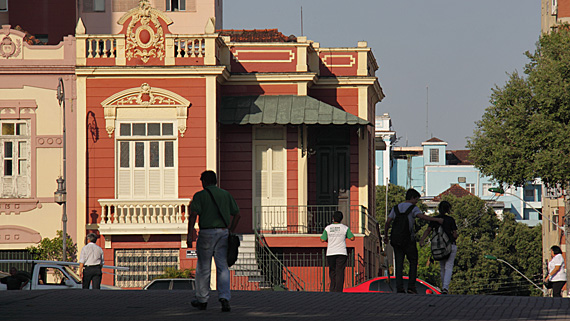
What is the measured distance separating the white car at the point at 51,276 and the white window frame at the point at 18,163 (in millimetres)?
7220

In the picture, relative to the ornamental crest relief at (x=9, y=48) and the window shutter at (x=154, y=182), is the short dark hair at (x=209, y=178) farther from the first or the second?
the ornamental crest relief at (x=9, y=48)

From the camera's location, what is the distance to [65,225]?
3011 centimetres

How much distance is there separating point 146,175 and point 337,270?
10.6 meters

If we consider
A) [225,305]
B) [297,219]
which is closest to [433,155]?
[297,219]

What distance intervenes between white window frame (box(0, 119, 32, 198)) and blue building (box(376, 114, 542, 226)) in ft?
304

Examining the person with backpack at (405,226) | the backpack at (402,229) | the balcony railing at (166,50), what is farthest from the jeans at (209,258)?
the balcony railing at (166,50)

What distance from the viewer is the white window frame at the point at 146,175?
3070 centimetres

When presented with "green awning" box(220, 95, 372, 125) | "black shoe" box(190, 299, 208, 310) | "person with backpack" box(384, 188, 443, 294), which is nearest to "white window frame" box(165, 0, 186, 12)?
"green awning" box(220, 95, 372, 125)

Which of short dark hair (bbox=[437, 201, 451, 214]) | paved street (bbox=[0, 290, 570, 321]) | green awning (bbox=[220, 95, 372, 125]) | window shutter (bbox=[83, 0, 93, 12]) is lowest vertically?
paved street (bbox=[0, 290, 570, 321])

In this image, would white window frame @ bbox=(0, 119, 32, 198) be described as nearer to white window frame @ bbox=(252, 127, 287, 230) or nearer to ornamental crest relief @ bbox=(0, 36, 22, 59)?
ornamental crest relief @ bbox=(0, 36, 22, 59)

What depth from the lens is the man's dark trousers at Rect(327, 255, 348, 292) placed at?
70.4ft

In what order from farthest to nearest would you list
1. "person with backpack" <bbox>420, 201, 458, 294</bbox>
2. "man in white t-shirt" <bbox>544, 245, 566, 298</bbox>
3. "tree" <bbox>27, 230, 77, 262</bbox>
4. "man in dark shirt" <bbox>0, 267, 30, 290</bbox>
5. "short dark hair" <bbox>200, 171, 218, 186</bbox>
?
"tree" <bbox>27, 230, 77, 262</bbox> → "man in white t-shirt" <bbox>544, 245, 566, 298</bbox> → "man in dark shirt" <bbox>0, 267, 30, 290</bbox> → "person with backpack" <bbox>420, 201, 458, 294</bbox> → "short dark hair" <bbox>200, 171, 218, 186</bbox>

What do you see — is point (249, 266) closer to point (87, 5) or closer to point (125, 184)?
point (125, 184)

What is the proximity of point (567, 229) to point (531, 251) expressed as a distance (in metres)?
38.2
